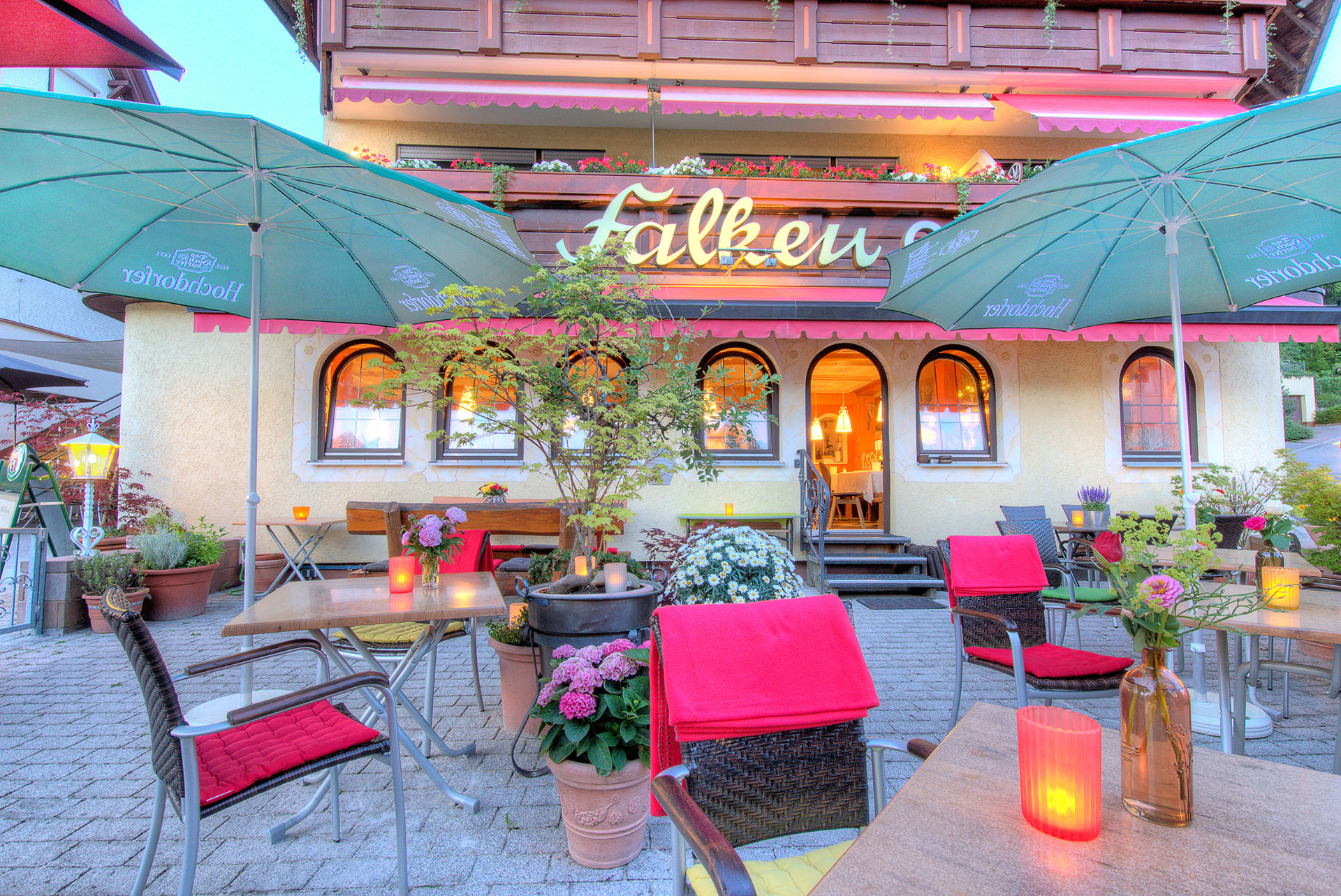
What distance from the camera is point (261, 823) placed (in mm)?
2582

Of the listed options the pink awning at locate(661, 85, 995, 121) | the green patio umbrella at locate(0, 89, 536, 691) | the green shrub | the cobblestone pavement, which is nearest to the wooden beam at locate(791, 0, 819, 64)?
the pink awning at locate(661, 85, 995, 121)

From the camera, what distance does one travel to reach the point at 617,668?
7.80 feet

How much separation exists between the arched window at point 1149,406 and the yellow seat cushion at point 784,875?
339 inches

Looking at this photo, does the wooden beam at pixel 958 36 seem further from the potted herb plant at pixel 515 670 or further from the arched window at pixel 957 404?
the potted herb plant at pixel 515 670

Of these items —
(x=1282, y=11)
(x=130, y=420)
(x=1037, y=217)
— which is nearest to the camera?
(x=1037, y=217)

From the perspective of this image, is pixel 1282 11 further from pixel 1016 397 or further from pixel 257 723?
pixel 257 723

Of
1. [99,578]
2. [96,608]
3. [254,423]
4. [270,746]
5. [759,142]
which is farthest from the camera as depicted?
[759,142]

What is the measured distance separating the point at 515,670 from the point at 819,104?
7.70m

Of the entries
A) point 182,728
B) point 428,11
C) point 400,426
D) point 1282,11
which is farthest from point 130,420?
point 1282,11

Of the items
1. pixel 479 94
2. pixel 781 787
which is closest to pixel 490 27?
pixel 479 94

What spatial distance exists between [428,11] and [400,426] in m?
5.37

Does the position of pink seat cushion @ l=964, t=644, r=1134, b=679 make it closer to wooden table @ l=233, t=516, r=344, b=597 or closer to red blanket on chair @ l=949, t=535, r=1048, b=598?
red blanket on chair @ l=949, t=535, r=1048, b=598

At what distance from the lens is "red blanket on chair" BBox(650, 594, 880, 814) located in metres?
1.54

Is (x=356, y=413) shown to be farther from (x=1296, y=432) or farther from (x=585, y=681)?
(x=1296, y=432)
